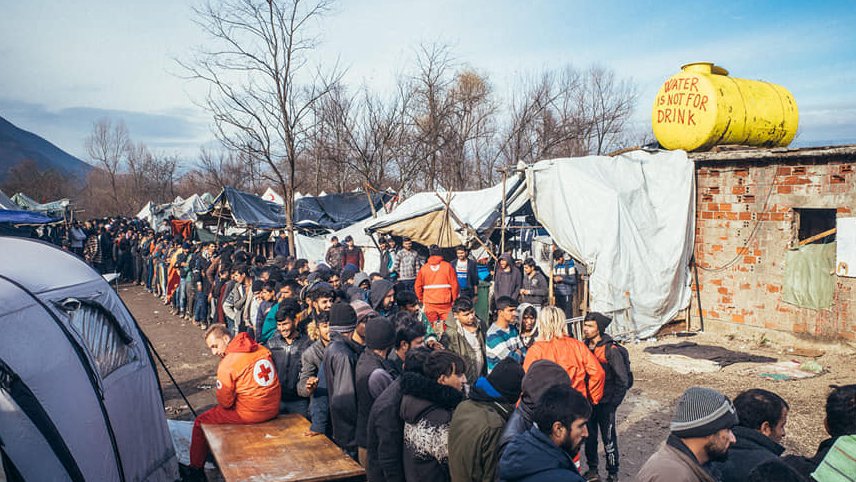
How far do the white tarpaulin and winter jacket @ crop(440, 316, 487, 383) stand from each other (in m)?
5.34

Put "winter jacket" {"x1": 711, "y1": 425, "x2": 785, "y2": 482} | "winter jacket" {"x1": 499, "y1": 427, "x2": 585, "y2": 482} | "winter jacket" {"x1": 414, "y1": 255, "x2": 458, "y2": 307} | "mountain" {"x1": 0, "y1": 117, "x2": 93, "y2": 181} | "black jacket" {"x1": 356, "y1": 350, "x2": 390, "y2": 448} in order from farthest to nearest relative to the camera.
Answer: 1. "mountain" {"x1": 0, "y1": 117, "x2": 93, "y2": 181}
2. "winter jacket" {"x1": 414, "y1": 255, "x2": 458, "y2": 307}
3. "black jacket" {"x1": 356, "y1": 350, "x2": 390, "y2": 448}
4. "winter jacket" {"x1": 711, "y1": 425, "x2": 785, "y2": 482}
5. "winter jacket" {"x1": 499, "y1": 427, "x2": 585, "y2": 482}

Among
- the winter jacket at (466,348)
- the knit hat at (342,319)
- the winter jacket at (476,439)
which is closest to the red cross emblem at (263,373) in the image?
the knit hat at (342,319)

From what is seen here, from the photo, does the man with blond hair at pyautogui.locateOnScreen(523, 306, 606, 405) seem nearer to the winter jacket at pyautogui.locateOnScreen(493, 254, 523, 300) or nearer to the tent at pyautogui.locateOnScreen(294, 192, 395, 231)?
the winter jacket at pyautogui.locateOnScreen(493, 254, 523, 300)

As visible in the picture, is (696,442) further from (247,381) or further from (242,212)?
(242,212)

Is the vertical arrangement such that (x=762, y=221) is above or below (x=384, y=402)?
above

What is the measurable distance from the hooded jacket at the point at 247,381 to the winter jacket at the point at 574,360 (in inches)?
85.7

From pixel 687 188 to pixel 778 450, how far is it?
866 centimetres

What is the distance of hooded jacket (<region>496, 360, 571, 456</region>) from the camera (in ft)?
10.7

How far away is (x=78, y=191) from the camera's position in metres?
56.0

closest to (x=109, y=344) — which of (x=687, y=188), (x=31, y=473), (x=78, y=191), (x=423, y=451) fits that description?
(x=31, y=473)

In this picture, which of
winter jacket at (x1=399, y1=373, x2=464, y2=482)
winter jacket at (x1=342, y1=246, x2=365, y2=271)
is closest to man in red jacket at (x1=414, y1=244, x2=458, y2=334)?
winter jacket at (x1=399, y1=373, x2=464, y2=482)

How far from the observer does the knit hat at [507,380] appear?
11.2ft

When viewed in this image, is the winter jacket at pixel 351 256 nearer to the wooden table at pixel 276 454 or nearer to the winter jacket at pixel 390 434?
the wooden table at pixel 276 454

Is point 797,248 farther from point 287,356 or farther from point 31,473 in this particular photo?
point 31,473
